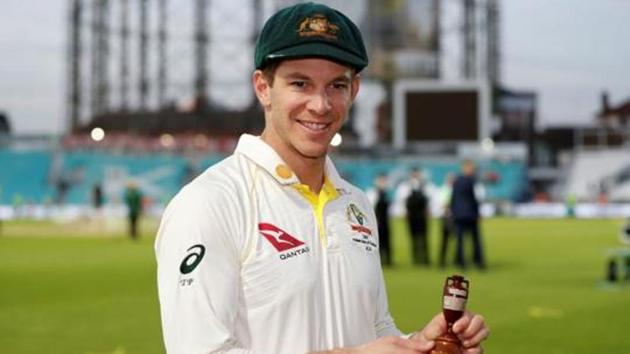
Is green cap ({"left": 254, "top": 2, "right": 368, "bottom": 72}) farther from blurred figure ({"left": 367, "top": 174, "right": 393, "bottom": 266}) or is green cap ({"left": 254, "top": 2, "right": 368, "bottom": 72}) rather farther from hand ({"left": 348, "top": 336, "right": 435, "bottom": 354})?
blurred figure ({"left": 367, "top": 174, "right": 393, "bottom": 266})

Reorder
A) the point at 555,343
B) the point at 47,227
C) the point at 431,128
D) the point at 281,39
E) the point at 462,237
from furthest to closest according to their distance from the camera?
the point at 431,128 → the point at 47,227 → the point at 462,237 → the point at 555,343 → the point at 281,39

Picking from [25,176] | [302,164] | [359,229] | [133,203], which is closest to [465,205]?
[133,203]

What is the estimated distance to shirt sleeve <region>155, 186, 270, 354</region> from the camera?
221 cm

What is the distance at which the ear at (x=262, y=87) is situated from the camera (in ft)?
8.18

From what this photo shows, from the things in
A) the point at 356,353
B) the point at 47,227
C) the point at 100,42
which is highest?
the point at 100,42

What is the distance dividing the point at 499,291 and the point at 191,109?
1985 inches

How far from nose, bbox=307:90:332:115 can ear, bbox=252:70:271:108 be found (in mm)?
122

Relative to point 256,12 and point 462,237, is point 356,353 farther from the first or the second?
point 256,12

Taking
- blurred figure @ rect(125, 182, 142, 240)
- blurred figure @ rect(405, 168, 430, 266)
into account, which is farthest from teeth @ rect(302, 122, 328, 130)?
blurred figure @ rect(125, 182, 142, 240)

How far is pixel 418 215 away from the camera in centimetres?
1812

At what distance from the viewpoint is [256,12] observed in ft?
193

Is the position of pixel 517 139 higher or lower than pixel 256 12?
lower

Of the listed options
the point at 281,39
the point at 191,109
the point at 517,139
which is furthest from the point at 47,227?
the point at 517,139

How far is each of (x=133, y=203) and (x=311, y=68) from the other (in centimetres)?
2477
